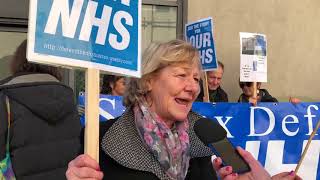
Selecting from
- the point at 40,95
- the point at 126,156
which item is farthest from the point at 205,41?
the point at 126,156

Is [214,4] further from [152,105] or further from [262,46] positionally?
[152,105]

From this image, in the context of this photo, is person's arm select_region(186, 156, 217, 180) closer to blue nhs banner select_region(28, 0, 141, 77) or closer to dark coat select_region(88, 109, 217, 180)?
dark coat select_region(88, 109, 217, 180)

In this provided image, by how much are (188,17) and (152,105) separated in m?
4.60

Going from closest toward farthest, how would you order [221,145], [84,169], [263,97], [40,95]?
[84,169]
[221,145]
[40,95]
[263,97]

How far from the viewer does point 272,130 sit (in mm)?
4723

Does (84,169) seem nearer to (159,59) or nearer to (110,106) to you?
(159,59)

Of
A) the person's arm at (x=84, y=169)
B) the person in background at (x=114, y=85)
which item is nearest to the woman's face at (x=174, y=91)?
the person's arm at (x=84, y=169)

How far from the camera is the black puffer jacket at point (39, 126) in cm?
278

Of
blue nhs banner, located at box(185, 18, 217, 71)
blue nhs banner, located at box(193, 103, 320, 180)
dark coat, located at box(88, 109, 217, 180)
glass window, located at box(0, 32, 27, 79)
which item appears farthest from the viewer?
glass window, located at box(0, 32, 27, 79)

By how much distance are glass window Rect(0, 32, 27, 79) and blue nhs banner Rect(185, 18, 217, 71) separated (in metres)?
2.01

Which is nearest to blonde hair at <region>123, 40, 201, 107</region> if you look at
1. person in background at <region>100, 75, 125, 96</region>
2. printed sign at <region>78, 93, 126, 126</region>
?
printed sign at <region>78, 93, 126, 126</region>

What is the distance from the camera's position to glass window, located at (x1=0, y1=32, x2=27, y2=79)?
19.4 feet

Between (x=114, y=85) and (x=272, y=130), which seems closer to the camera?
(x=114, y=85)

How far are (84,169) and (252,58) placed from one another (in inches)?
147
